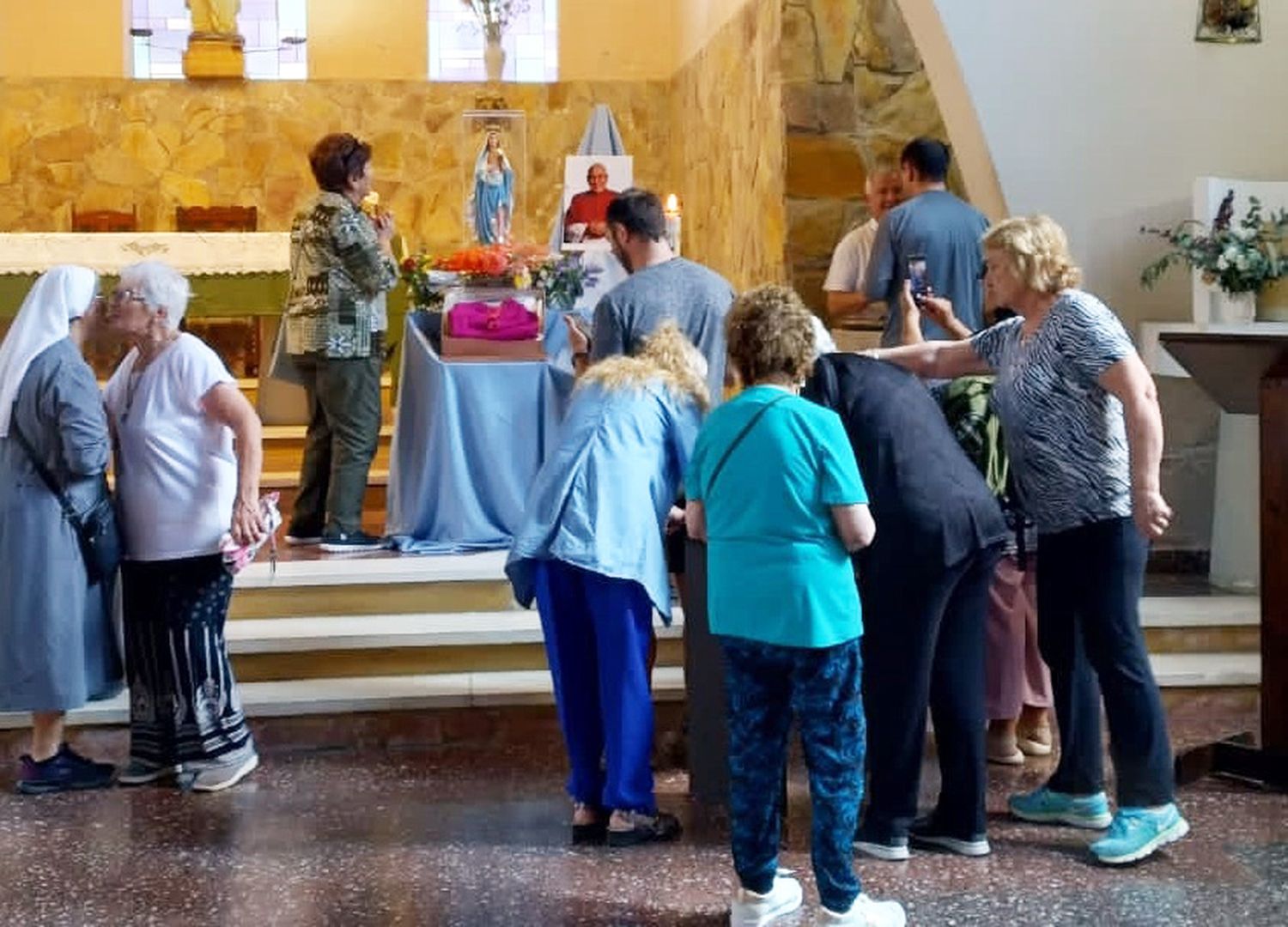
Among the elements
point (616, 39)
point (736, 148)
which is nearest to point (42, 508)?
point (736, 148)

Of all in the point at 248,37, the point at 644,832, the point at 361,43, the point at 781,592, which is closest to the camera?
the point at 781,592

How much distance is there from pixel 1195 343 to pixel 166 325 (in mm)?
2685

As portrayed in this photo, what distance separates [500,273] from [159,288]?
211cm

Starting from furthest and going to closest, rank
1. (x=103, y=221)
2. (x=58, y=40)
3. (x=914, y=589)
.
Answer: (x=58, y=40) < (x=103, y=221) < (x=914, y=589)

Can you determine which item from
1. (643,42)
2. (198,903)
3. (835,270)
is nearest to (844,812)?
(198,903)

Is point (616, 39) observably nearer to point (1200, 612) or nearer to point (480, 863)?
point (1200, 612)

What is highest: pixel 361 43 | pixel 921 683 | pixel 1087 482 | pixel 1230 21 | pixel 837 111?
pixel 361 43

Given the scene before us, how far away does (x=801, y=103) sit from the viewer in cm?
826

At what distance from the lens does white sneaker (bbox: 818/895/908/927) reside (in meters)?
3.62

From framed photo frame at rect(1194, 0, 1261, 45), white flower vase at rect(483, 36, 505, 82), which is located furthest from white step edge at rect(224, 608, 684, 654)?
white flower vase at rect(483, 36, 505, 82)

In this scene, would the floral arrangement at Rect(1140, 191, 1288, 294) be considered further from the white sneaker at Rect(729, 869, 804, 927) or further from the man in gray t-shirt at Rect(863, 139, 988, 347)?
the white sneaker at Rect(729, 869, 804, 927)

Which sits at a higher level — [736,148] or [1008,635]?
[736,148]

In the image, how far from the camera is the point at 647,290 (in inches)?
194

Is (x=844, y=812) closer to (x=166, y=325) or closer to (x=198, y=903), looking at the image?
(x=198, y=903)
